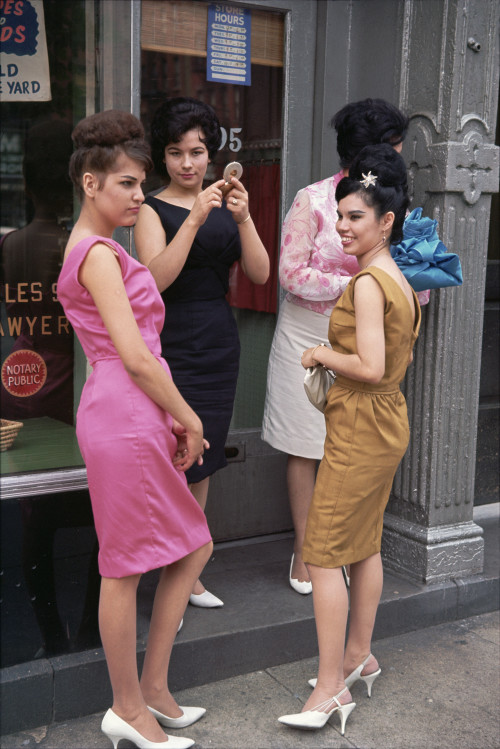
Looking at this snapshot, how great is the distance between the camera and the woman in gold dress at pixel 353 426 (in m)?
2.84

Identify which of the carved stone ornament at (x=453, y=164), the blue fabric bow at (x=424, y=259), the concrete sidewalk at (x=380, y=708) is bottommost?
the concrete sidewalk at (x=380, y=708)

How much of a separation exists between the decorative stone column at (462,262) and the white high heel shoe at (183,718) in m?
1.36

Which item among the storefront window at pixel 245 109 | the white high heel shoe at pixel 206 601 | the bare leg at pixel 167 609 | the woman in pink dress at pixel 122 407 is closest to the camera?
the woman in pink dress at pixel 122 407

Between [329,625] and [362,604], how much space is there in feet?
0.63

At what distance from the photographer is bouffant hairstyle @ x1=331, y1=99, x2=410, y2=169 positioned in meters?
3.30

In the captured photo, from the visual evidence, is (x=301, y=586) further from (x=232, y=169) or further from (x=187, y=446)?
(x=232, y=169)

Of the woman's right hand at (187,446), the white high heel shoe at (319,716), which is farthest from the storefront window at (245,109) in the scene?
the white high heel shoe at (319,716)

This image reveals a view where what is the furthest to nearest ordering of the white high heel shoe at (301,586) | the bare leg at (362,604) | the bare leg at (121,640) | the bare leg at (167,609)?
the white high heel shoe at (301,586), the bare leg at (362,604), the bare leg at (167,609), the bare leg at (121,640)

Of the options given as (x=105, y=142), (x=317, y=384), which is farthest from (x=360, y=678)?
(x=105, y=142)

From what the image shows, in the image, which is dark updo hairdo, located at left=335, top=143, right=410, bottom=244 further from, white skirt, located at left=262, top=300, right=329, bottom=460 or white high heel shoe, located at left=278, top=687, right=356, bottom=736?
white high heel shoe, located at left=278, top=687, right=356, bottom=736

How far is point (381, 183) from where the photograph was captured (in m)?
2.84

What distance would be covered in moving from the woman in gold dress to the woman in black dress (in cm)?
46

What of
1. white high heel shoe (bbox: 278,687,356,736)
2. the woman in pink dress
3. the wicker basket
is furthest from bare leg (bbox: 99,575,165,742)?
the wicker basket

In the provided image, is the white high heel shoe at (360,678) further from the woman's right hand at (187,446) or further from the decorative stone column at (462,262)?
the woman's right hand at (187,446)
